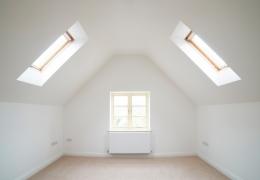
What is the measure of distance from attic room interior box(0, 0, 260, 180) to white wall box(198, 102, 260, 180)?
2cm

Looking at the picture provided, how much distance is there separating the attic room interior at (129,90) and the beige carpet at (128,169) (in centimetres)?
2

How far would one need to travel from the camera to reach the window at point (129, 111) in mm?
5215

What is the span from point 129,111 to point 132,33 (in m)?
2.27

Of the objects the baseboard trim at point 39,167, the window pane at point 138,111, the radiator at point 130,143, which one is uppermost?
the window pane at point 138,111

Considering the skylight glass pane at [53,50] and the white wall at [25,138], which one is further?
the skylight glass pane at [53,50]

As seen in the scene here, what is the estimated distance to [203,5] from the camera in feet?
6.89

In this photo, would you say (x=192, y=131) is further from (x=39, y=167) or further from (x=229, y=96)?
(x=39, y=167)

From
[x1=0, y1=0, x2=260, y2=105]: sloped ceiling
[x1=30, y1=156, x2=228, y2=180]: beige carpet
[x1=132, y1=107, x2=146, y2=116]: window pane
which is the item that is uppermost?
[x1=0, y1=0, x2=260, y2=105]: sloped ceiling

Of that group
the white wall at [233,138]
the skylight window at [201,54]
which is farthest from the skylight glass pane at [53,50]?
the white wall at [233,138]

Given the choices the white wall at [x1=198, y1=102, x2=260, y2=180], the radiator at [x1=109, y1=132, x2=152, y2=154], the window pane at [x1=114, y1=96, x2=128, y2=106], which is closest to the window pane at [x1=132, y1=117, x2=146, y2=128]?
the radiator at [x1=109, y1=132, x2=152, y2=154]

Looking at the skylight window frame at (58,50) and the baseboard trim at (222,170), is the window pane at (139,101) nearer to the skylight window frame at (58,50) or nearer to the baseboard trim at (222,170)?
the baseboard trim at (222,170)

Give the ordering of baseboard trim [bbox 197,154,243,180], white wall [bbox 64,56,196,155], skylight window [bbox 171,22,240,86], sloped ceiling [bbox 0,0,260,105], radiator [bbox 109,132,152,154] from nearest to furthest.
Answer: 1. sloped ceiling [bbox 0,0,260,105]
2. skylight window [bbox 171,22,240,86]
3. baseboard trim [bbox 197,154,243,180]
4. radiator [bbox 109,132,152,154]
5. white wall [bbox 64,56,196,155]

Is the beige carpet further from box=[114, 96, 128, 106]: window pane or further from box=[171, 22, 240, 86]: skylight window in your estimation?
box=[171, 22, 240, 86]: skylight window

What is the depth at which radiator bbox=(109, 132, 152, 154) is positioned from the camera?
16.1 feet
